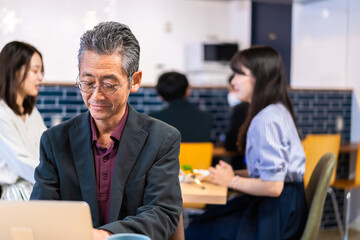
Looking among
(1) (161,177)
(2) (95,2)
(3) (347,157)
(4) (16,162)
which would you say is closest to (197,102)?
(3) (347,157)

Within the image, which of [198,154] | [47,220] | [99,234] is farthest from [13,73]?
[47,220]

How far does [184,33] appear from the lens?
7262mm

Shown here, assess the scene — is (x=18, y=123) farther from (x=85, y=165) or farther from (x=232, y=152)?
Answer: (x=232, y=152)

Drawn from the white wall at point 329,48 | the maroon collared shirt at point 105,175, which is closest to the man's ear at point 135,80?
the maroon collared shirt at point 105,175

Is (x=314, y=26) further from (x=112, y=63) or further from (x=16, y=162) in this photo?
(x=112, y=63)

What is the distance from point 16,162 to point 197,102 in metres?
2.45

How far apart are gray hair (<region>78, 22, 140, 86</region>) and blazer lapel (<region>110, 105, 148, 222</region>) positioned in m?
0.15

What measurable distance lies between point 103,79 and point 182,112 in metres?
2.08

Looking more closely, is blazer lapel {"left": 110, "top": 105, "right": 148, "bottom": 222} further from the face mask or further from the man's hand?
the face mask

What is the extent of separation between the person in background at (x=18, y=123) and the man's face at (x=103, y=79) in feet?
2.69

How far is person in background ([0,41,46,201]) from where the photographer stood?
214cm

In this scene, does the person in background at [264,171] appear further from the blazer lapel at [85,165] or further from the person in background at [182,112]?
the blazer lapel at [85,165]

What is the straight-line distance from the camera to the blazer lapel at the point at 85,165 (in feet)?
4.27

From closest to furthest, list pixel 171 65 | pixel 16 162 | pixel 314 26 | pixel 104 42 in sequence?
pixel 104 42, pixel 16 162, pixel 314 26, pixel 171 65
